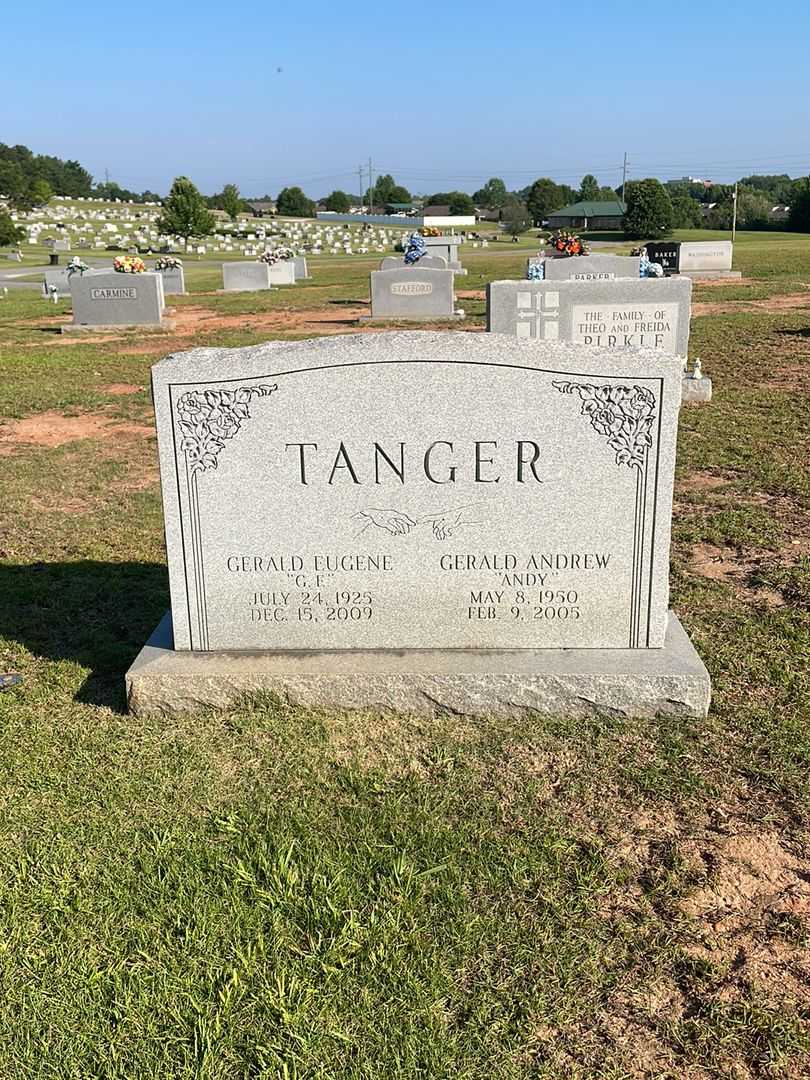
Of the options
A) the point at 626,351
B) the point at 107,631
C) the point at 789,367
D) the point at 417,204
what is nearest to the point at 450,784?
the point at 626,351

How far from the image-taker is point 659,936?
2527mm

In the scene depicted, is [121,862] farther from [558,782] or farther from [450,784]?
[558,782]

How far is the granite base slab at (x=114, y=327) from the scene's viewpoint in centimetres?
1707

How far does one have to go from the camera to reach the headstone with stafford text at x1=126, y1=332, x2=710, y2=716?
3.53 meters

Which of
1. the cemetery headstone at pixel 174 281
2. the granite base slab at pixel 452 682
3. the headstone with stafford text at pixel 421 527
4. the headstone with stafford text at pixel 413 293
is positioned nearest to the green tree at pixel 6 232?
the cemetery headstone at pixel 174 281

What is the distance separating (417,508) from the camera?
366 cm

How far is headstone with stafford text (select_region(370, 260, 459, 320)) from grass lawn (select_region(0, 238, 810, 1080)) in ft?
45.3

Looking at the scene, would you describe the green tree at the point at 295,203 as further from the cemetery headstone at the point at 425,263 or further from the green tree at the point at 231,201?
the cemetery headstone at the point at 425,263

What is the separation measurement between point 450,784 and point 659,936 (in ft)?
2.96

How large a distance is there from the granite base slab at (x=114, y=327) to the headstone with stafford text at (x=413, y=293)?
13.2 ft

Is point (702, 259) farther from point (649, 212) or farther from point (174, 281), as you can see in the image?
point (649, 212)

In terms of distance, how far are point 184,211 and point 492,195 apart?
9914 cm

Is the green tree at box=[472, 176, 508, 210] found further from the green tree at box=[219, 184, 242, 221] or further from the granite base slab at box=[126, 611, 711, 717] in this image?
the granite base slab at box=[126, 611, 711, 717]

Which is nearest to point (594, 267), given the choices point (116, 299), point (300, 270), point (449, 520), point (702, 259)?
point (116, 299)
